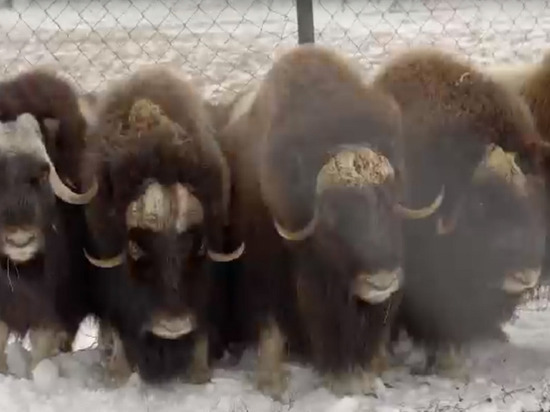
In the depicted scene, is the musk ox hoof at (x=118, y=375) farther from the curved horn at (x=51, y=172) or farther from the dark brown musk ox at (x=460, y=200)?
the dark brown musk ox at (x=460, y=200)

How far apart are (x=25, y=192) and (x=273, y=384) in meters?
1.09

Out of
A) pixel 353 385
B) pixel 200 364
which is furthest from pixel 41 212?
pixel 353 385

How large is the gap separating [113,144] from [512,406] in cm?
159

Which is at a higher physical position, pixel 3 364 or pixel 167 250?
pixel 167 250

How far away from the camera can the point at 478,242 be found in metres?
3.45

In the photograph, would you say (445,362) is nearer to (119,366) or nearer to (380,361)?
(380,361)

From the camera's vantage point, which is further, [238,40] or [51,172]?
[238,40]

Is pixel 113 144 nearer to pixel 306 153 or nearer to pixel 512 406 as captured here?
pixel 306 153

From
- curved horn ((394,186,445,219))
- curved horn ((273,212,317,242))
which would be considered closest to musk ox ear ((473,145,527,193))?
curved horn ((394,186,445,219))

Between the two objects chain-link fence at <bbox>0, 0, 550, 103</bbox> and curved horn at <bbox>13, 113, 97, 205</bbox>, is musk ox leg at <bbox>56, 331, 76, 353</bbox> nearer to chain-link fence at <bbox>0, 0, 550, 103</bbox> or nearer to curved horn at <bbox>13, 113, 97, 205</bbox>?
curved horn at <bbox>13, 113, 97, 205</bbox>

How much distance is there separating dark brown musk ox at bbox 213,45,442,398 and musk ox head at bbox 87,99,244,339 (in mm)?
204

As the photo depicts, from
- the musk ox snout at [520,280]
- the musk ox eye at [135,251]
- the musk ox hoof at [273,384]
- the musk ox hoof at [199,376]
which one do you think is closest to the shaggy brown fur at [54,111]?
the musk ox eye at [135,251]

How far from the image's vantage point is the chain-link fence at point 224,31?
5668 millimetres

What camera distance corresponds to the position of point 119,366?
145 inches
